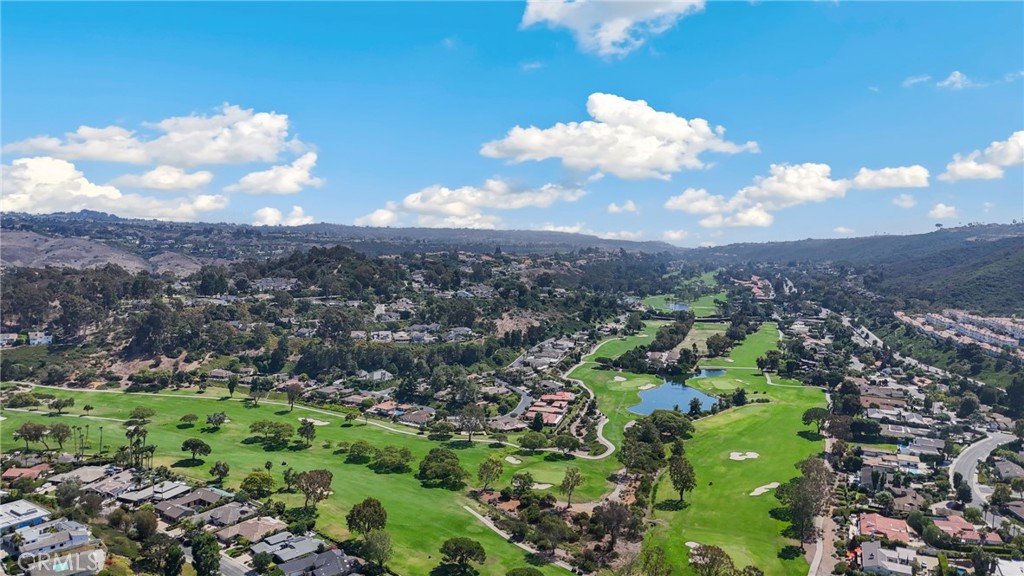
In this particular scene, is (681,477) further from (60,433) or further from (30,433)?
(30,433)

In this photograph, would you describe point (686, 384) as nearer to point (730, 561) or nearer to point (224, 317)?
point (730, 561)

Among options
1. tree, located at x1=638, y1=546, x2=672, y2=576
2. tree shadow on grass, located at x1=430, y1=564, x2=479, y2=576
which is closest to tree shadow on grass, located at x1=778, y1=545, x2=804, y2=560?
tree, located at x1=638, y1=546, x2=672, y2=576

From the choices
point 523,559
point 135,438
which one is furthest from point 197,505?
point 523,559

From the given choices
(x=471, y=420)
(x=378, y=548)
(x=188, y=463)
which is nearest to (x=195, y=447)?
(x=188, y=463)

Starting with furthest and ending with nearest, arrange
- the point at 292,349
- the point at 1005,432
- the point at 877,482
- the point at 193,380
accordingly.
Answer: the point at 292,349 < the point at 193,380 < the point at 1005,432 < the point at 877,482

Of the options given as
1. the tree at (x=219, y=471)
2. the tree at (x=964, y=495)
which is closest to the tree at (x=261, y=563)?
the tree at (x=219, y=471)

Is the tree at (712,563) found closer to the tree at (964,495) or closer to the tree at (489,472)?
the tree at (489,472)
